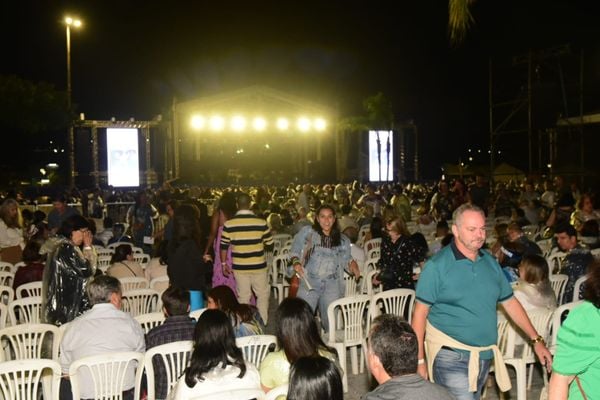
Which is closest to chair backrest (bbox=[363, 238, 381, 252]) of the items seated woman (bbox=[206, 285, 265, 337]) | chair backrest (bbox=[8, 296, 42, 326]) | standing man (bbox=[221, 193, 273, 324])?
standing man (bbox=[221, 193, 273, 324])

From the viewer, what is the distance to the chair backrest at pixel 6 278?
7445 mm

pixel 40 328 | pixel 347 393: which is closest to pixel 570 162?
pixel 347 393

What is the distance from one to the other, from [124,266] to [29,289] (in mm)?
964

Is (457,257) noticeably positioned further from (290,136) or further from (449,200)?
(290,136)

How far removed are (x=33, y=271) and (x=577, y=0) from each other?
396 inches

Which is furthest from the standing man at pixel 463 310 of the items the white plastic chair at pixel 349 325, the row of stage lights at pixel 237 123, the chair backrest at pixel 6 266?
the row of stage lights at pixel 237 123

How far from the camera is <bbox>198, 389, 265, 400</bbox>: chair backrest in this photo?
3.11 meters

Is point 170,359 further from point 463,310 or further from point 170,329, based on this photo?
point 463,310

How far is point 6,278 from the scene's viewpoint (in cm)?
782

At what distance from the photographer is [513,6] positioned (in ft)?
24.6

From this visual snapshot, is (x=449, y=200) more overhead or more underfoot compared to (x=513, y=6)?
more underfoot

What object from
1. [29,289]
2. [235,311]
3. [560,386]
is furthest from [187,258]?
[560,386]

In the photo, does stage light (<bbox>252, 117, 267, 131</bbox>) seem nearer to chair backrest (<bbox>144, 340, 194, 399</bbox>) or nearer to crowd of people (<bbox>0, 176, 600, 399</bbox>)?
crowd of people (<bbox>0, 176, 600, 399</bbox>)

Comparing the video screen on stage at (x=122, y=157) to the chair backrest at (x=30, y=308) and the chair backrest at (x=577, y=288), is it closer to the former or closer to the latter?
the chair backrest at (x=30, y=308)
